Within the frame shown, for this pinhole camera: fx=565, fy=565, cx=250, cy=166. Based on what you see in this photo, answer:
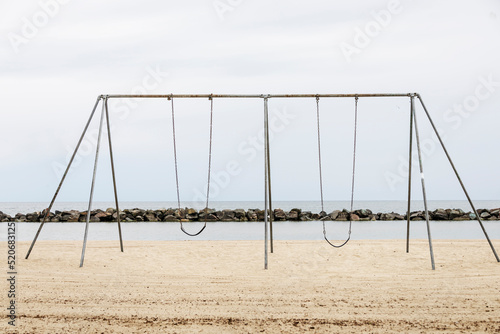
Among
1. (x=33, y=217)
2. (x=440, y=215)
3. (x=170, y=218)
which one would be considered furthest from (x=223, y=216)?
(x=440, y=215)

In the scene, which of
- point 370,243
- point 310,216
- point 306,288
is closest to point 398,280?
point 306,288

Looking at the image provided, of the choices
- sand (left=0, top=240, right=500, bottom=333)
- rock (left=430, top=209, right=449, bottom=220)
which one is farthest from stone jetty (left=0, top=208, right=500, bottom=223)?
sand (left=0, top=240, right=500, bottom=333)

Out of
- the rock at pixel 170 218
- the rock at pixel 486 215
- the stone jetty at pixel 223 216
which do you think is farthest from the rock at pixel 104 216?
the rock at pixel 486 215

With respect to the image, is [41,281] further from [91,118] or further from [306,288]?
[306,288]

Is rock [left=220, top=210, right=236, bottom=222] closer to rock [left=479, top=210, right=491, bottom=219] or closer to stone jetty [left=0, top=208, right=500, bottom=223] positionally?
stone jetty [left=0, top=208, right=500, bottom=223]

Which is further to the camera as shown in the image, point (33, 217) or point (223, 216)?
point (33, 217)

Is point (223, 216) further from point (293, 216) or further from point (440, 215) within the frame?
point (440, 215)

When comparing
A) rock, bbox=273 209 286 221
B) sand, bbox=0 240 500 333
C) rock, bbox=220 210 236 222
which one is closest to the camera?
sand, bbox=0 240 500 333

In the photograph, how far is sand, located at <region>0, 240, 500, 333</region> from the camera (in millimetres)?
5438

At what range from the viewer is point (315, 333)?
509 cm

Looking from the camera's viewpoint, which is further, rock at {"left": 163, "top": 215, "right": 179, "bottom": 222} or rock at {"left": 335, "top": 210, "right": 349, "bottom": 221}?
rock at {"left": 335, "top": 210, "right": 349, "bottom": 221}

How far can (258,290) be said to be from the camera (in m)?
6.98

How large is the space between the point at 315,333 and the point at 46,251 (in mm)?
6857

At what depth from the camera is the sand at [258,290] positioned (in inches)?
214
